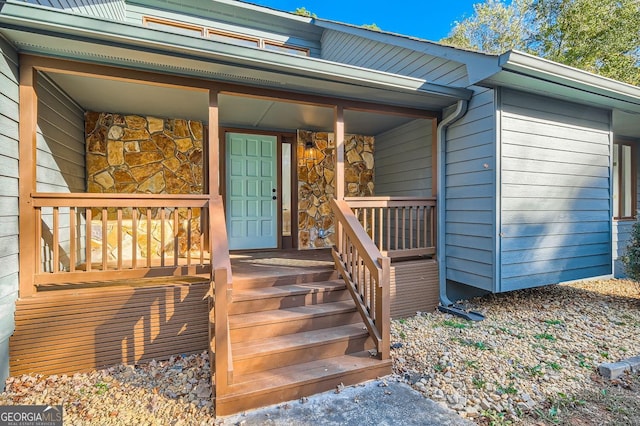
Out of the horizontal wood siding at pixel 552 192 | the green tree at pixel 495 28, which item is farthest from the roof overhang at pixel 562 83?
the green tree at pixel 495 28

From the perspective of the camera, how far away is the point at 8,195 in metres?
2.51

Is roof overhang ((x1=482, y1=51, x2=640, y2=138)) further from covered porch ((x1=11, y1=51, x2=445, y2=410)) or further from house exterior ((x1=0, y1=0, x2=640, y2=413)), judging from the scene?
covered porch ((x1=11, y1=51, x2=445, y2=410))

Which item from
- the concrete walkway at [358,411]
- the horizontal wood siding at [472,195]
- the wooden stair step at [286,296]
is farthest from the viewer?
the horizontal wood siding at [472,195]

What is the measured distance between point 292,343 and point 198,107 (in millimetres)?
3250

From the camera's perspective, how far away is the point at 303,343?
2619 mm

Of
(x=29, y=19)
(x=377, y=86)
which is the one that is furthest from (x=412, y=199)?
(x=29, y=19)

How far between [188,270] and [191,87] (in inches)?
69.0

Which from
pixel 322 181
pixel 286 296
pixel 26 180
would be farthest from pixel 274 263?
pixel 26 180

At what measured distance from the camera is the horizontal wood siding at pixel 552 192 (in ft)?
12.3

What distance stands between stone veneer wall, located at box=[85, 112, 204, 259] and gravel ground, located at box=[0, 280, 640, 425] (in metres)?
2.33

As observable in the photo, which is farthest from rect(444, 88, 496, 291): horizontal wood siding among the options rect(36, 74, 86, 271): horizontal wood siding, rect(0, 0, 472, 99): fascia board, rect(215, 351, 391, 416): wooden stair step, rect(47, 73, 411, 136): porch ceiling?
rect(36, 74, 86, 271): horizontal wood siding

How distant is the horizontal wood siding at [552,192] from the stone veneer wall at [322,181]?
2724 mm

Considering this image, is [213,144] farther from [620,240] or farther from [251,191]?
[620,240]

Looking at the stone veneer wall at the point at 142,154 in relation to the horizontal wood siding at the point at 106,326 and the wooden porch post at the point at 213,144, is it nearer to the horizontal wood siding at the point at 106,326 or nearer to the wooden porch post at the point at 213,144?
the wooden porch post at the point at 213,144
